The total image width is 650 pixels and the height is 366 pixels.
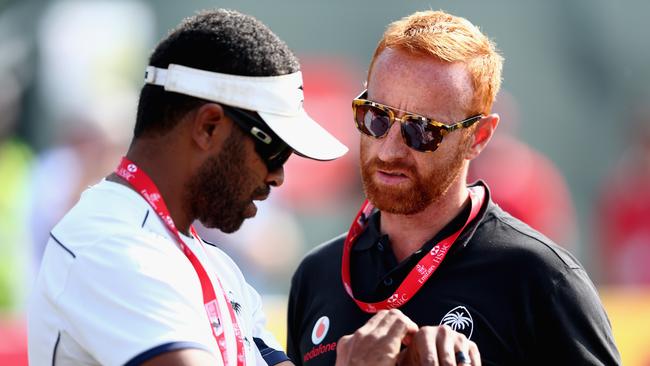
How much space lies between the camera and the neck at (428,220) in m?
3.92

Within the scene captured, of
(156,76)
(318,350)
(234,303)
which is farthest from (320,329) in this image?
(156,76)

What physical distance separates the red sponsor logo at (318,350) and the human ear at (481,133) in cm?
78

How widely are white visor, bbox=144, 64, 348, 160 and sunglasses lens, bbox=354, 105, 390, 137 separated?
43 cm

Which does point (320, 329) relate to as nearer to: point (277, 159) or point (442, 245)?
point (442, 245)

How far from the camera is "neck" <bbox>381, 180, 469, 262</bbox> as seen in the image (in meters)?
3.92

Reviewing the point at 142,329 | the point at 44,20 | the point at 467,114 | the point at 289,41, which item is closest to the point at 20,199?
the point at 44,20

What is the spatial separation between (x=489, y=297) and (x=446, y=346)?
564mm

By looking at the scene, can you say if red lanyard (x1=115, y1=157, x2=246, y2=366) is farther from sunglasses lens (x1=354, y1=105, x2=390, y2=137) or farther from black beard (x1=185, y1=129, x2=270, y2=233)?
sunglasses lens (x1=354, y1=105, x2=390, y2=137)

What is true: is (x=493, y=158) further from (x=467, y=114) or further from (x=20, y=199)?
(x=467, y=114)

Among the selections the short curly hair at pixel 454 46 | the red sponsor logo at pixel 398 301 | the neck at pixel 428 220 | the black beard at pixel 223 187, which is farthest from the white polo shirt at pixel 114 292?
the short curly hair at pixel 454 46

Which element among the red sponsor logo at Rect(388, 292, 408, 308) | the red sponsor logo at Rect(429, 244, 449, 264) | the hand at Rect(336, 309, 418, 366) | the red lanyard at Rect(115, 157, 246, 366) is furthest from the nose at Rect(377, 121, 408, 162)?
the red lanyard at Rect(115, 157, 246, 366)

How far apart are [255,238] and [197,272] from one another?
206 inches

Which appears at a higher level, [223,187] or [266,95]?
[266,95]

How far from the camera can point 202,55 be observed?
320cm
